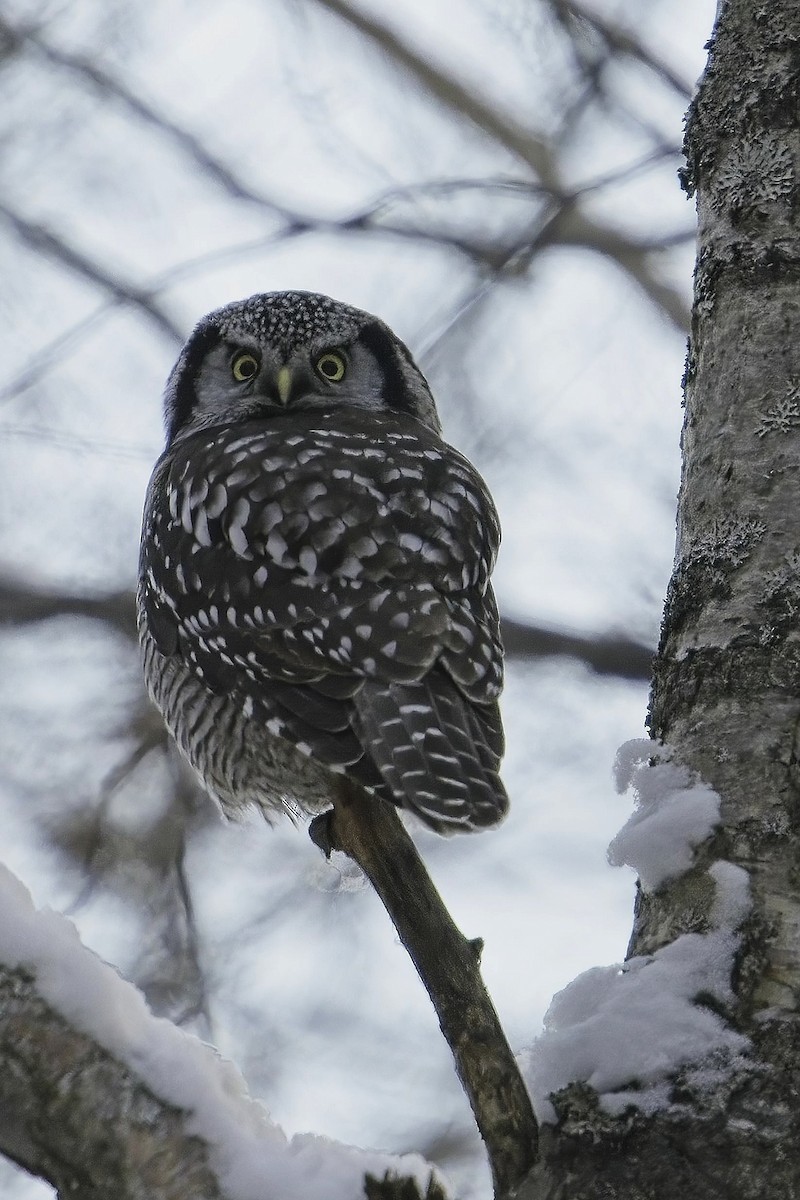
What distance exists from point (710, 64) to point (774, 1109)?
197 cm

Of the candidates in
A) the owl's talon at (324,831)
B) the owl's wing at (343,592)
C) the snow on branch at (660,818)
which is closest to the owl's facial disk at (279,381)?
the owl's wing at (343,592)

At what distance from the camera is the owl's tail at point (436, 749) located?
6.62ft

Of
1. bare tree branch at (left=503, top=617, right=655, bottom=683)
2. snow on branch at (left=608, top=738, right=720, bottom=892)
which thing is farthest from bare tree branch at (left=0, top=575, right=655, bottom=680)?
snow on branch at (left=608, top=738, right=720, bottom=892)

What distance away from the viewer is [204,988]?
435 centimetres

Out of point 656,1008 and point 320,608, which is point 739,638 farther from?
point 320,608

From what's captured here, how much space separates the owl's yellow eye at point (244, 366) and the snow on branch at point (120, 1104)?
2114 mm

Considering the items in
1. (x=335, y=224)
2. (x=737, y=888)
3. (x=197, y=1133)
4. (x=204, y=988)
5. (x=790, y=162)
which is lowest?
(x=197, y=1133)

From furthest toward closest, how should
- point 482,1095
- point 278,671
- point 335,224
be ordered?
point 335,224 < point 278,671 < point 482,1095

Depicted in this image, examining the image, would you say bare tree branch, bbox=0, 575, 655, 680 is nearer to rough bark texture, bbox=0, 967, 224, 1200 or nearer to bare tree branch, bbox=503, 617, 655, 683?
bare tree branch, bbox=503, 617, 655, 683

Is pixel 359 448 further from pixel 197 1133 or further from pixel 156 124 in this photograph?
pixel 156 124

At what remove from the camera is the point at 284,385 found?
3.28m

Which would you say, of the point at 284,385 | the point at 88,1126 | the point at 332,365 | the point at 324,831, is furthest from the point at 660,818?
the point at 332,365

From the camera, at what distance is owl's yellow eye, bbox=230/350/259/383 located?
3455 millimetres

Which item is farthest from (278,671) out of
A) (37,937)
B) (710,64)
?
Answer: (710,64)
